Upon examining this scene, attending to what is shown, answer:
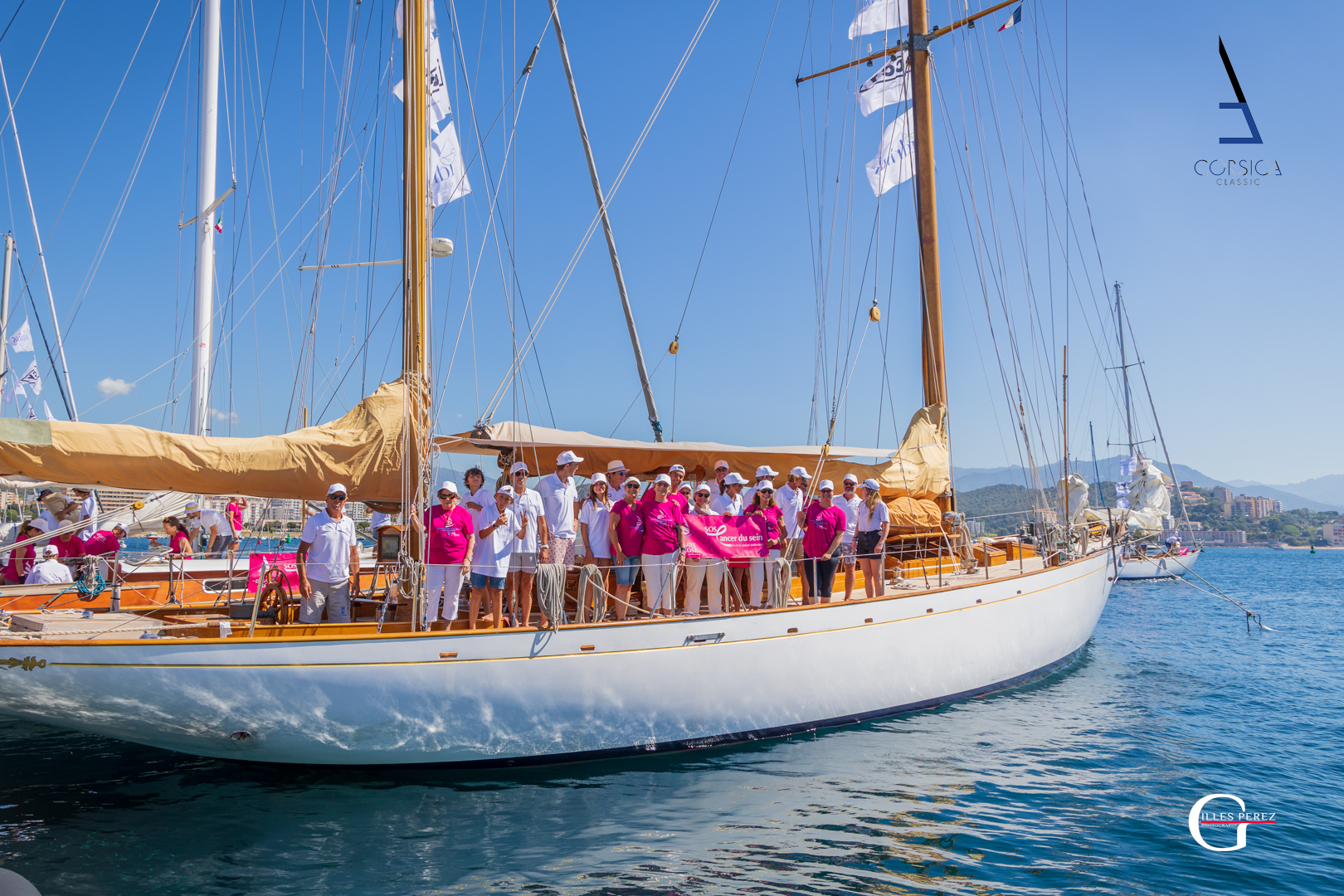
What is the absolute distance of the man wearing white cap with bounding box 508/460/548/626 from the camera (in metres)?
7.88

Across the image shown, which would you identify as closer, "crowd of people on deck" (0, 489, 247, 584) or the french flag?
"crowd of people on deck" (0, 489, 247, 584)

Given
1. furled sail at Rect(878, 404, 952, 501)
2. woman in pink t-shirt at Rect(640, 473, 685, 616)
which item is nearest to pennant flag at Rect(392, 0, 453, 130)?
woman in pink t-shirt at Rect(640, 473, 685, 616)

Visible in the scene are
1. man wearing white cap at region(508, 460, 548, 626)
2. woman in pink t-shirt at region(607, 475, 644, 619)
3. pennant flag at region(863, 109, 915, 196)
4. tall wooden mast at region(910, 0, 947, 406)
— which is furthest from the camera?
pennant flag at region(863, 109, 915, 196)

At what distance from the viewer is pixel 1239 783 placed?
8.02 meters

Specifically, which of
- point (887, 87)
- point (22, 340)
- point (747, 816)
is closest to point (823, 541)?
point (747, 816)

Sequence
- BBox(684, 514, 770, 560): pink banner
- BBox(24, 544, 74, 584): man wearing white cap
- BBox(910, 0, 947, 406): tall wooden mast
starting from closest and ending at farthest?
1. BBox(684, 514, 770, 560): pink banner
2. BBox(24, 544, 74, 584): man wearing white cap
3. BBox(910, 0, 947, 406): tall wooden mast

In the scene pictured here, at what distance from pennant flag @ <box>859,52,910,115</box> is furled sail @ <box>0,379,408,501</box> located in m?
12.6

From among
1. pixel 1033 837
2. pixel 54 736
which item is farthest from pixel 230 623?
pixel 1033 837

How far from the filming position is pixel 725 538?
898 cm

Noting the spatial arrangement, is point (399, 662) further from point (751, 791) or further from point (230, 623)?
point (751, 791)

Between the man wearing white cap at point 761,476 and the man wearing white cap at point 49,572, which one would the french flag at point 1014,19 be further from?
the man wearing white cap at point 49,572

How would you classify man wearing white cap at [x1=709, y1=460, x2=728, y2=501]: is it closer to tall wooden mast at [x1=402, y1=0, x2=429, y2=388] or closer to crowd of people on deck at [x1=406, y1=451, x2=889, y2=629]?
crowd of people on deck at [x1=406, y1=451, x2=889, y2=629]

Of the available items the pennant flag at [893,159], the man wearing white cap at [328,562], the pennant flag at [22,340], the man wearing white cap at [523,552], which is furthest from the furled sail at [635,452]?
the pennant flag at [22,340]

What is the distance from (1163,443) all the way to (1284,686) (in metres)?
5.24
